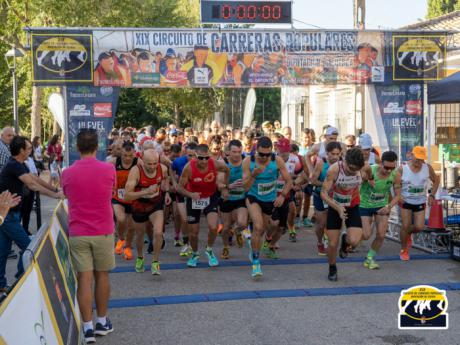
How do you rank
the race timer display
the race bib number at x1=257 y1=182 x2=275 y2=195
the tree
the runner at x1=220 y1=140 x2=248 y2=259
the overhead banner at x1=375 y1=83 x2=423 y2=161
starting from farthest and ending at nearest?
the tree, the overhead banner at x1=375 y1=83 x2=423 y2=161, the race timer display, the runner at x1=220 y1=140 x2=248 y2=259, the race bib number at x1=257 y1=182 x2=275 y2=195

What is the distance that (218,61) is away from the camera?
14.0 m

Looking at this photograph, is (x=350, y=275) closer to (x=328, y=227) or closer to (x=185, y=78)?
(x=328, y=227)

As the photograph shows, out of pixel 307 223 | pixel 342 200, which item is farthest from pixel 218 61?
pixel 342 200

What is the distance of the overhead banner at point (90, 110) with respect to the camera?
13.8 meters

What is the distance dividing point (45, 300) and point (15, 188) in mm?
4120

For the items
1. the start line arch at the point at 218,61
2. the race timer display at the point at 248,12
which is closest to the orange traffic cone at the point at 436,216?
the start line arch at the point at 218,61

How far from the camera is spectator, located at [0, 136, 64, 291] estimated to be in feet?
26.6

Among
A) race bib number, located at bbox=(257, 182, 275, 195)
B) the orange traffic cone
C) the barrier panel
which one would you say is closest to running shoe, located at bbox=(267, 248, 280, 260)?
race bib number, located at bbox=(257, 182, 275, 195)

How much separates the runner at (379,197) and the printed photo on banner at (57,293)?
517 cm

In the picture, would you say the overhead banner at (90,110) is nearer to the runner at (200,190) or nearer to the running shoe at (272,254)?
the runner at (200,190)

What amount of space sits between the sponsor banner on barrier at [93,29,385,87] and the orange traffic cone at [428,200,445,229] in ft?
16.2

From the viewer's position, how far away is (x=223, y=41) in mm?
14008

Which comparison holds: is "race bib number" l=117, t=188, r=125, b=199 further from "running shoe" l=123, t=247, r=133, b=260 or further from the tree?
the tree

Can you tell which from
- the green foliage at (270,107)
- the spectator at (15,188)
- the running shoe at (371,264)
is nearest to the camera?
the spectator at (15,188)
